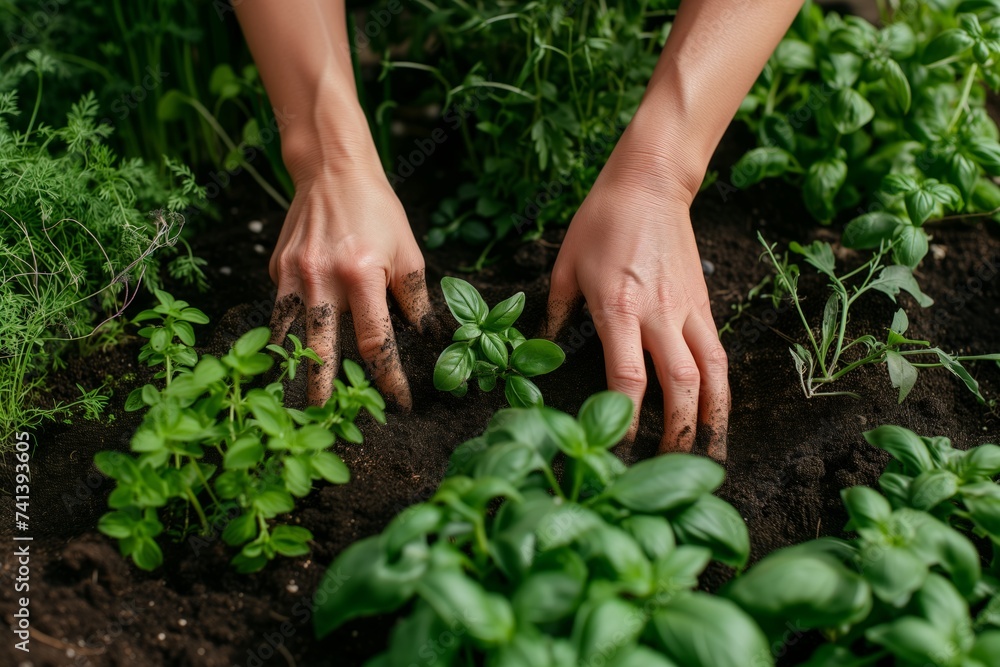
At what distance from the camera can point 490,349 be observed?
111 cm

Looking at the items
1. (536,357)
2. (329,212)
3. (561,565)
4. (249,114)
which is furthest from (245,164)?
(561,565)

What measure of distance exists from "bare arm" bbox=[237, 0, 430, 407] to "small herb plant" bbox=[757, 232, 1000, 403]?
56 centimetres

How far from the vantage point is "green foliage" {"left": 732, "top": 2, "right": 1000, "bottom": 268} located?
1.37 meters

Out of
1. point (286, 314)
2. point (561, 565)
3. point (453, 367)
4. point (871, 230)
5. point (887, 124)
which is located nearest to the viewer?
point (561, 565)

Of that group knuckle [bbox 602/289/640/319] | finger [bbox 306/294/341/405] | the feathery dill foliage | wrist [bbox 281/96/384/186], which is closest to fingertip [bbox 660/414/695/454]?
knuckle [bbox 602/289/640/319]

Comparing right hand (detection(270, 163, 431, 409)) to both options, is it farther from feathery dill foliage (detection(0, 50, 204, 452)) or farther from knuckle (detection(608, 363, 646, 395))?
knuckle (detection(608, 363, 646, 395))

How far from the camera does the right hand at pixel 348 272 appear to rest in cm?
116

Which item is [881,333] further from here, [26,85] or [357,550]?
[26,85]

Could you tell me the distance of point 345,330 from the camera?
1276mm

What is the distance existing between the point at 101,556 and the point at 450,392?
519 mm

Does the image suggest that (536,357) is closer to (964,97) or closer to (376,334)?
(376,334)

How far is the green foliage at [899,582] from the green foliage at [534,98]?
838mm

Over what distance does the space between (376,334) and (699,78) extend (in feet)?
2.11

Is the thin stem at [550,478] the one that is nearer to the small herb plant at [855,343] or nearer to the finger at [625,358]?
the finger at [625,358]
